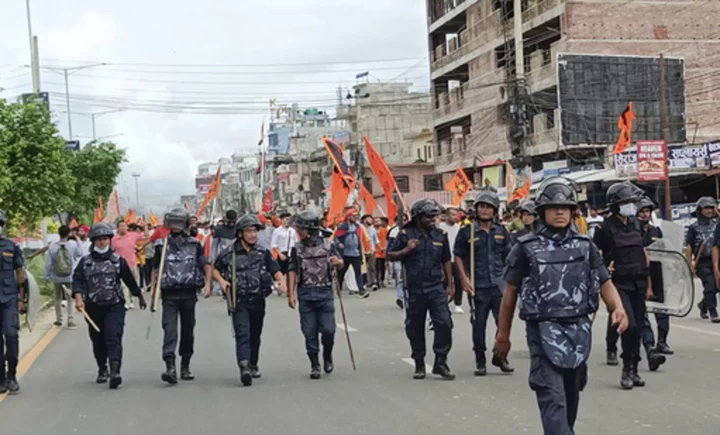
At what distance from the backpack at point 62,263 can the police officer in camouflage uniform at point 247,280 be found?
23.6 feet

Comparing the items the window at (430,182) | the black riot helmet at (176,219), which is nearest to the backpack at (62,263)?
the black riot helmet at (176,219)

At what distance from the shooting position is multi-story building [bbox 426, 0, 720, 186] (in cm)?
4319

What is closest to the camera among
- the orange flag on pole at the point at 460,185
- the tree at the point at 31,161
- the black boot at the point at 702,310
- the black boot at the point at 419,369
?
the black boot at the point at 419,369

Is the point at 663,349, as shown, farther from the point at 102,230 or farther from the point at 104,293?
the point at 102,230

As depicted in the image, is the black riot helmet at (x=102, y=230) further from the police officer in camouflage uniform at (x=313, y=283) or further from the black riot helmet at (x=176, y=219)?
the police officer in camouflage uniform at (x=313, y=283)

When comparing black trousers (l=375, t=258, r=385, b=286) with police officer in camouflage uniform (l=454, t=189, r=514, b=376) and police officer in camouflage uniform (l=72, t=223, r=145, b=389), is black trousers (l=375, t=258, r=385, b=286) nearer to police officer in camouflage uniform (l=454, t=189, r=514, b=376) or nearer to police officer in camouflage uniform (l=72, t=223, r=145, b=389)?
police officer in camouflage uniform (l=454, t=189, r=514, b=376)

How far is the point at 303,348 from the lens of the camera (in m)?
13.6

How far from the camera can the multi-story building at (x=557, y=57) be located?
43.2m

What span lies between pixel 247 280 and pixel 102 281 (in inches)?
58.7

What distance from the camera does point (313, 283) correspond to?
36.0ft

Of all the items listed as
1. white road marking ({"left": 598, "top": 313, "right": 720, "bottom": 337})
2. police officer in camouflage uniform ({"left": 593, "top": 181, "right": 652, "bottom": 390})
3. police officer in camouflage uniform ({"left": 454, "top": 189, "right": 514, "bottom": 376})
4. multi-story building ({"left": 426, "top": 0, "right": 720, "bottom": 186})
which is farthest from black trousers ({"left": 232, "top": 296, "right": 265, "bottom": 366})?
multi-story building ({"left": 426, "top": 0, "right": 720, "bottom": 186})

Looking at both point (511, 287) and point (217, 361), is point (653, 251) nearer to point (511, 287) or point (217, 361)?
point (511, 287)

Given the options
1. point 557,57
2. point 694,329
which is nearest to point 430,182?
point 557,57

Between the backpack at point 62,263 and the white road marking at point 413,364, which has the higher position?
the backpack at point 62,263
